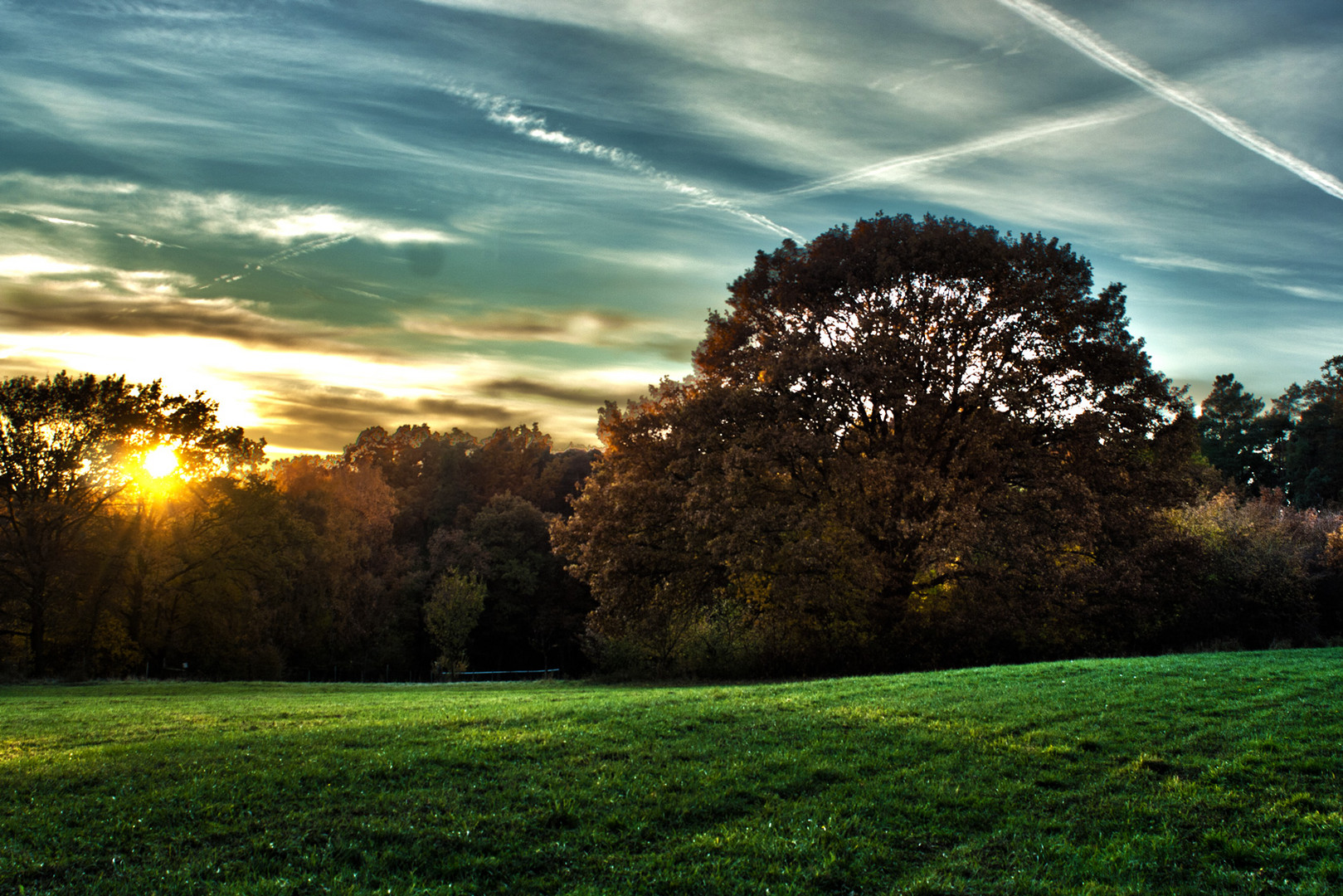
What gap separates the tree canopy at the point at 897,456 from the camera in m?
25.8

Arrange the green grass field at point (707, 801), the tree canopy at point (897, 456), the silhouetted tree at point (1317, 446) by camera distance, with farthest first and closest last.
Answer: the silhouetted tree at point (1317, 446) < the tree canopy at point (897, 456) < the green grass field at point (707, 801)

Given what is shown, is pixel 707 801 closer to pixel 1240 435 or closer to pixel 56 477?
pixel 56 477

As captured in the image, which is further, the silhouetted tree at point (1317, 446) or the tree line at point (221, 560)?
the silhouetted tree at point (1317, 446)

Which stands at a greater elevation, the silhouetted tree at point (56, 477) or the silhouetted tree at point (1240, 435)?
the silhouetted tree at point (1240, 435)

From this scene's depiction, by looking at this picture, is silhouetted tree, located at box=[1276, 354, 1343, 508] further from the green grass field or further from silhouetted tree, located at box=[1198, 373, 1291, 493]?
the green grass field

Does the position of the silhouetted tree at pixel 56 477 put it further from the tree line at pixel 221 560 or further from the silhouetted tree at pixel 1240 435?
the silhouetted tree at pixel 1240 435

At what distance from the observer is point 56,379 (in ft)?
131

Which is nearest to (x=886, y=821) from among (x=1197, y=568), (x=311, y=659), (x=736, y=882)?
(x=736, y=882)

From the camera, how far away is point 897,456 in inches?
1040

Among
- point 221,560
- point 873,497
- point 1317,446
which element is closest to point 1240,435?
point 1317,446

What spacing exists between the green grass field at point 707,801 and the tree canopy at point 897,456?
1168cm

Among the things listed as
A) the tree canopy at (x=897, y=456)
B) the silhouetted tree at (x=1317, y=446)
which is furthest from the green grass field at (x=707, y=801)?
the silhouetted tree at (x=1317, y=446)

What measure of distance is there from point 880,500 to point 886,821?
64.9 ft

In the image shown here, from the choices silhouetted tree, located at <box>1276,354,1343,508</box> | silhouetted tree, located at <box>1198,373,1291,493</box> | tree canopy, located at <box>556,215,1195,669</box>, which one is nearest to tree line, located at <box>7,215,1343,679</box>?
tree canopy, located at <box>556,215,1195,669</box>
